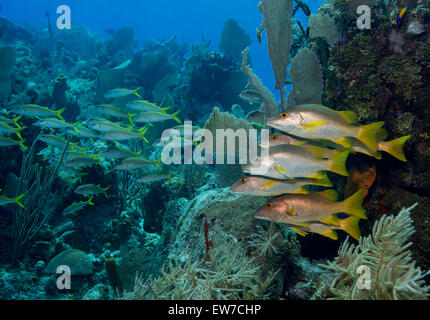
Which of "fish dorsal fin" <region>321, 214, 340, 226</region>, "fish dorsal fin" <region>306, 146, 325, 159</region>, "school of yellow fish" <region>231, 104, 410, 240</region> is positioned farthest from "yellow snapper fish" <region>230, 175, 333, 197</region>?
"fish dorsal fin" <region>321, 214, 340, 226</region>

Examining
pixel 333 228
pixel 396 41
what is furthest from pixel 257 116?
pixel 333 228

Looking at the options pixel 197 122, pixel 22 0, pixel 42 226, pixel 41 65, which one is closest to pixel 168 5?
pixel 22 0

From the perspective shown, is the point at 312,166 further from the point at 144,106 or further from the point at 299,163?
the point at 144,106

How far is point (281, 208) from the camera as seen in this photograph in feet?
7.36

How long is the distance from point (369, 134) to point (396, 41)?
168 cm

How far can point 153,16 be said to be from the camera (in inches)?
4082

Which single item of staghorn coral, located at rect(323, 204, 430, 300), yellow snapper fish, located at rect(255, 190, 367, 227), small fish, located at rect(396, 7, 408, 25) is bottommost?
staghorn coral, located at rect(323, 204, 430, 300)

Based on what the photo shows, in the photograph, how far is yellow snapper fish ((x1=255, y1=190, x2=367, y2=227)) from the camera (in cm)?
216

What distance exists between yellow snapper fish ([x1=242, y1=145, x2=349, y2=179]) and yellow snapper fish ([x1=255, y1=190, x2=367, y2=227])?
0.69ft

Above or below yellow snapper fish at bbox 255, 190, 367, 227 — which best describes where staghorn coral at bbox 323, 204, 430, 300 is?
below

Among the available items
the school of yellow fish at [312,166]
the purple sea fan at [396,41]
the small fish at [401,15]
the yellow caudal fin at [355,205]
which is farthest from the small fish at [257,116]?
the yellow caudal fin at [355,205]

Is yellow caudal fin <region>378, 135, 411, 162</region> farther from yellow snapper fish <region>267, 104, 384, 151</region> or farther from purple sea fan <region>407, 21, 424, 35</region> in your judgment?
purple sea fan <region>407, 21, 424, 35</region>

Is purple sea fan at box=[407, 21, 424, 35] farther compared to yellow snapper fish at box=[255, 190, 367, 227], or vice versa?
purple sea fan at box=[407, 21, 424, 35]
